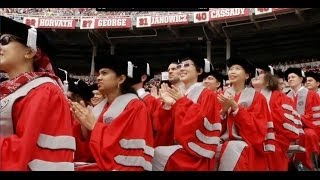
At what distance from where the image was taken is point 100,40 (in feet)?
77.3

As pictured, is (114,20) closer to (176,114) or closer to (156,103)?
(156,103)

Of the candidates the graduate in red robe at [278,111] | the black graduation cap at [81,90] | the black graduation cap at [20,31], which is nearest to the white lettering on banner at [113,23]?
the black graduation cap at [81,90]

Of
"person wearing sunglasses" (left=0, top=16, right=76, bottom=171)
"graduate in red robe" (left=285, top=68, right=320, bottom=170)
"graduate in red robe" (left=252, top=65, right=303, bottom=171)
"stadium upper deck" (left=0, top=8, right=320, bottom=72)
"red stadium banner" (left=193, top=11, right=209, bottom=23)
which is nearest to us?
"person wearing sunglasses" (left=0, top=16, right=76, bottom=171)

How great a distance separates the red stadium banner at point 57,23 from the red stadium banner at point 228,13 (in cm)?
711

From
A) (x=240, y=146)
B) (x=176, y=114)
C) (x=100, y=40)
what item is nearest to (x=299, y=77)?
(x=240, y=146)

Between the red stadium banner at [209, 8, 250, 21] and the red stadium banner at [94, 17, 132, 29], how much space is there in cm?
438

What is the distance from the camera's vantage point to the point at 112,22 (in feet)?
72.4

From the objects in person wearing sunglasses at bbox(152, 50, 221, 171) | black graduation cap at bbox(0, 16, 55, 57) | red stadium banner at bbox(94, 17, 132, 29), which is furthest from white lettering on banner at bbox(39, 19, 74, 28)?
black graduation cap at bbox(0, 16, 55, 57)

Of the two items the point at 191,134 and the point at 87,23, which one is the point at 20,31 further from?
the point at 87,23

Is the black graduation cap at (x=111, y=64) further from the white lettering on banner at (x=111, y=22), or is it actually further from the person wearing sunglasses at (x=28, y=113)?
the white lettering on banner at (x=111, y=22)

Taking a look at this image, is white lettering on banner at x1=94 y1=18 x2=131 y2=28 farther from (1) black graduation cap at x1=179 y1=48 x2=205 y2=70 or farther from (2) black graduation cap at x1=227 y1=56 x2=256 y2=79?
(1) black graduation cap at x1=179 y1=48 x2=205 y2=70

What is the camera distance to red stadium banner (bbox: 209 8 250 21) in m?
19.1

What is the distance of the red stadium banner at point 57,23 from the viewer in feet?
72.9
